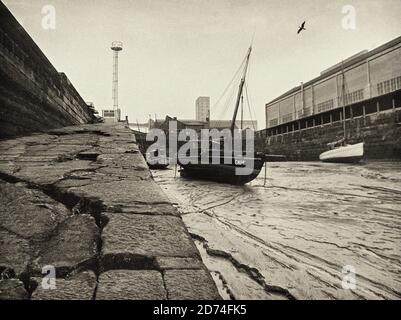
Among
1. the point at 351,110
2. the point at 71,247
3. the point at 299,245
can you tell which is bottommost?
the point at 299,245

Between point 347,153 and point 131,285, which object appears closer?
→ point 131,285

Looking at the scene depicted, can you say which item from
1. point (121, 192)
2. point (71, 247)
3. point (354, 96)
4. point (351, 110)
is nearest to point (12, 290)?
point (71, 247)

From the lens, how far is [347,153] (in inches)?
720

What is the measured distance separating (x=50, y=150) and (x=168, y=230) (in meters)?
2.72

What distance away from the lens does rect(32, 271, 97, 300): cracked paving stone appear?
3.16ft

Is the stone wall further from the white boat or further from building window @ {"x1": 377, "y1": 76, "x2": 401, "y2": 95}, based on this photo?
building window @ {"x1": 377, "y1": 76, "x2": 401, "y2": 95}

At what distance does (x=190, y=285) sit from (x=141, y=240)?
424mm

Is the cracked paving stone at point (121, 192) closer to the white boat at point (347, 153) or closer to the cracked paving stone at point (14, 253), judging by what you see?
the cracked paving stone at point (14, 253)

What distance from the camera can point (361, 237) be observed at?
11.8 feet

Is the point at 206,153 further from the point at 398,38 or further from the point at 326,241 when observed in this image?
the point at 398,38

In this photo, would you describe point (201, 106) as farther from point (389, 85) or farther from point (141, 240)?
point (141, 240)

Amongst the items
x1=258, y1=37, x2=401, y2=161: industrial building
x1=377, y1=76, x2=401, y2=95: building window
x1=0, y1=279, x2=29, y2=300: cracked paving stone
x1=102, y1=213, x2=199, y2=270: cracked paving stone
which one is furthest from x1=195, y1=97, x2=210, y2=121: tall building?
x1=0, y1=279, x2=29, y2=300: cracked paving stone

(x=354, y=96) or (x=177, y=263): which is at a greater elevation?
(x=354, y=96)

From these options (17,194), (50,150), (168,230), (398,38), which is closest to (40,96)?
(50,150)
